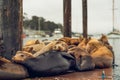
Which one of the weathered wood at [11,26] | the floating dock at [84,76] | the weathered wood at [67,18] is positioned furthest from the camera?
the weathered wood at [67,18]

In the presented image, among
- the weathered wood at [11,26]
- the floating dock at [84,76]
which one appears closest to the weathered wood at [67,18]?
the floating dock at [84,76]

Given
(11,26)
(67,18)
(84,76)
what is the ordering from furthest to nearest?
(67,18) < (84,76) < (11,26)

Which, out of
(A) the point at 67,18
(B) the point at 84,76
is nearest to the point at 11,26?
(B) the point at 84,76

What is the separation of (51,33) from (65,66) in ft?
397

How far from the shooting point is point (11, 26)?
52.0ft

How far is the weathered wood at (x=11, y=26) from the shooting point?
621 inches

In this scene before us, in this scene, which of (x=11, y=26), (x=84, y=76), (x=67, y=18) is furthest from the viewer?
(x=67, y=18)

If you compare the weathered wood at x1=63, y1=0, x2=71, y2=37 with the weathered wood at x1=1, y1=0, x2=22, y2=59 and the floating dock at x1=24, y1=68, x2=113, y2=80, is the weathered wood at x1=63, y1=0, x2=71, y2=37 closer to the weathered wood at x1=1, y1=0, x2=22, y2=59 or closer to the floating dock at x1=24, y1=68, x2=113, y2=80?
the floating dock at x1=24, y1=68, x2=113, y2=80

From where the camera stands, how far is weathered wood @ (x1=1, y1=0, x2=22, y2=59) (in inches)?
621

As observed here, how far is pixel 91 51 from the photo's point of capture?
2131 centimetres

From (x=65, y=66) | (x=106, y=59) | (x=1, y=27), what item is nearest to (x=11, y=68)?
(x=1, y=27)

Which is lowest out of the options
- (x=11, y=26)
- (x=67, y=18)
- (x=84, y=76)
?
(x=84, y=76)

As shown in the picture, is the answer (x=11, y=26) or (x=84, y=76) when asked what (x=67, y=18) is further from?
(x=11, y=26)

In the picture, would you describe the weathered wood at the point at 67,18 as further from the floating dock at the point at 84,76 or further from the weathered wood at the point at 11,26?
the weathered wood at the point at 11,26
